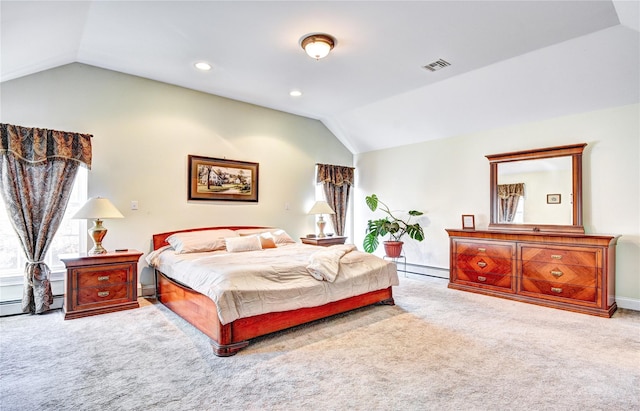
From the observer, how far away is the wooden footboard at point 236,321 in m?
2.58

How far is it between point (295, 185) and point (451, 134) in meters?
2.71

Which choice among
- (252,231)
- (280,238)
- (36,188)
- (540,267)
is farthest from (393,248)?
(36,188)

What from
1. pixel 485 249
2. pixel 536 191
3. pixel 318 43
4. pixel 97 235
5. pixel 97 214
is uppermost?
pixel 318 43

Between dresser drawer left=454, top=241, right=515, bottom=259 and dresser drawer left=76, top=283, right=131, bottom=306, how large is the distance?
14.0ft

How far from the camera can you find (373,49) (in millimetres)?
3441

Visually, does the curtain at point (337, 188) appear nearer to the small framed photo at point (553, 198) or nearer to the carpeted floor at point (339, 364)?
the carpeted floor at point (339, 364)

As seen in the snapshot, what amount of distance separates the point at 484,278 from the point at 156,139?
4738mm

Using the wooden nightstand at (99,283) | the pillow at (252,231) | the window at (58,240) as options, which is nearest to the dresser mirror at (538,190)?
the pillow at (252,231)

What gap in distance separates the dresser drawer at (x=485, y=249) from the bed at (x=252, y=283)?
4.55 feet

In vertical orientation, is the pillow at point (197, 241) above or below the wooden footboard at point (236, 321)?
above

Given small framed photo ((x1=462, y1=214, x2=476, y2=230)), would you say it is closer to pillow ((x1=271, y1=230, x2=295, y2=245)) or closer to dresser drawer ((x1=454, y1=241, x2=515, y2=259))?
dresser drawer ((x1=454, y1=241, x2=515, y2=259))

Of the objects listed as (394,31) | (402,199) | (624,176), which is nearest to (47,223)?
(394,31)

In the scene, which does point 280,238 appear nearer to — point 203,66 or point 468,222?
point 203,66

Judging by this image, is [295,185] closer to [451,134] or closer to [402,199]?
[402,199]
